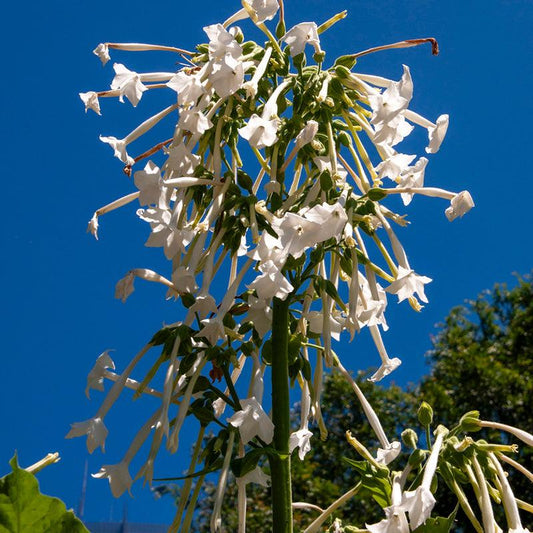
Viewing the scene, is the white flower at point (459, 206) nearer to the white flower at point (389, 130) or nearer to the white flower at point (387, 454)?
the white flower at point (389, 130)

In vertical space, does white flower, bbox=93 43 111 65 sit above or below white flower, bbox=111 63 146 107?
above

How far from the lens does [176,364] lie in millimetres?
1692

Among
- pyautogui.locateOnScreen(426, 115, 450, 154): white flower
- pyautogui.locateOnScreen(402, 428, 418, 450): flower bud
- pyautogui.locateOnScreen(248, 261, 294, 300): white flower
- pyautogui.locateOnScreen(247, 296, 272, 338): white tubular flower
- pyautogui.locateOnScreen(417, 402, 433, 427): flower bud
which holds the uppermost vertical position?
pyautogui.locateOnScreen(426, 115, 450, 154): white flower

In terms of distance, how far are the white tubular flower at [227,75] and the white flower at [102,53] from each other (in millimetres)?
479

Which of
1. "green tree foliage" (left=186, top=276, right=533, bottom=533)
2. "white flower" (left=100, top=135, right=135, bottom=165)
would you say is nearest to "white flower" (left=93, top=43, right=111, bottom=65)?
"white flower" (left=100, top=135, right=135, bottom=165)

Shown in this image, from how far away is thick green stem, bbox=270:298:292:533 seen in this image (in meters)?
1.64

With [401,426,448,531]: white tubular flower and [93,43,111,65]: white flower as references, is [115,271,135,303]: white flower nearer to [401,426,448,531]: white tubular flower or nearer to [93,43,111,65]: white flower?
[93,43,111,65]: white flower

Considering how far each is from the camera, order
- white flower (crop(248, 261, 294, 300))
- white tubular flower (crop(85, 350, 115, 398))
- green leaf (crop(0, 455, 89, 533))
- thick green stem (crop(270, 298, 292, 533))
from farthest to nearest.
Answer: white tubular flower (crop(85, 350, 115, 398)) → thick green stem (crop(270, 298, 292, 533)) → white flower (crop(248, 261, 294, 300)) → green leaf (crop(0, 455, 89, 533))

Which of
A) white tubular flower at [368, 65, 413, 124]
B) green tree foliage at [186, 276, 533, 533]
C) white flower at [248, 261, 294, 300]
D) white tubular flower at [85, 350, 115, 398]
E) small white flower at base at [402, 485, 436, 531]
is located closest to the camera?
small white flower at base at [402, 485, 436, 531]

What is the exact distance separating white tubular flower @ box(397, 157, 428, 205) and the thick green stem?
1.32ft

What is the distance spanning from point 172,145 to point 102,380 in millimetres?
542

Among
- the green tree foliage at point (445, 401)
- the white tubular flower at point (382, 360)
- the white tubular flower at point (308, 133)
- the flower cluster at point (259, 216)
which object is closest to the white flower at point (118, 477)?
the flower cluster at point (259, 216)

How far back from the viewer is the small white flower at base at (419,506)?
1304 millimetres

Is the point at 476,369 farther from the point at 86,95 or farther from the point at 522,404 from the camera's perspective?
the point at 86,95
